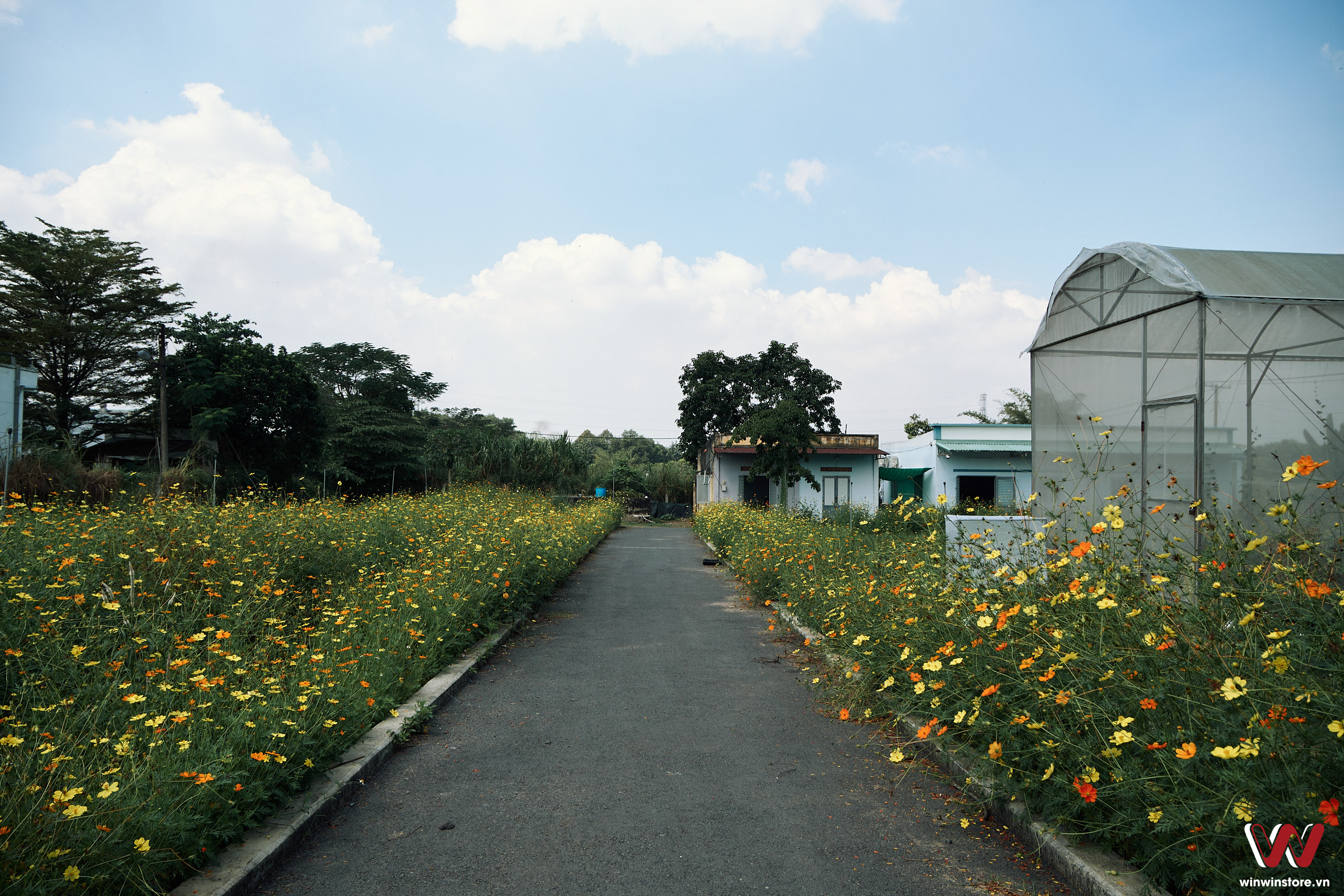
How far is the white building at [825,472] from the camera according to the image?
2988 cm

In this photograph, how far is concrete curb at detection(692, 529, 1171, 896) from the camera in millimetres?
2418

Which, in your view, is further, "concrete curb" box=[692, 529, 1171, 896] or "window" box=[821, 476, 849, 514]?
"window" box=[821, 476, 849, 514]

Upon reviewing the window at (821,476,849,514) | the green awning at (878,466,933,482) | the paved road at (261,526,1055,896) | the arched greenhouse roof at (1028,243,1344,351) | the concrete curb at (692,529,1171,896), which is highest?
the arched greenhouse roof at (1028,243,1344,351)

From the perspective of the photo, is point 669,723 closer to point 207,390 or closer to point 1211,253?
point 1211,253

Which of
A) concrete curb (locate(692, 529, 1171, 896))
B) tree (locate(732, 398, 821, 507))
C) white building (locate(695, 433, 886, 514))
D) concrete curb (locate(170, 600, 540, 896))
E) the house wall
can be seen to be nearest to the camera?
concrete curb (locate(692, 529, 1171, 896))

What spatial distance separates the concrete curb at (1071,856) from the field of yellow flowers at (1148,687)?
6 centimetres

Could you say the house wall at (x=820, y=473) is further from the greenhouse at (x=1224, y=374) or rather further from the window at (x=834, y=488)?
the greenhouse at (x=1224, y=374)

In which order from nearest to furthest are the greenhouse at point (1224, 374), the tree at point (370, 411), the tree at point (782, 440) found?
the greenhouse at point (1224, 374), the tree at point (782, 440), the tree at point (370, 411)

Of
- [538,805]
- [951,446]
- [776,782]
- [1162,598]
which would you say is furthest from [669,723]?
[951,446]

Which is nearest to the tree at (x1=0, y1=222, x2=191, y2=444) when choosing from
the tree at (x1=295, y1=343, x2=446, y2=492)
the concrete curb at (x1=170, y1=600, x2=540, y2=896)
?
the tree at (x1=295, y1=343, x2=446, y2=492)

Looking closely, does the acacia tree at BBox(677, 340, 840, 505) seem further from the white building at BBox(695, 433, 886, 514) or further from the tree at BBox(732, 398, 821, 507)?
the tree at BBox(732, 398, 821, 507)

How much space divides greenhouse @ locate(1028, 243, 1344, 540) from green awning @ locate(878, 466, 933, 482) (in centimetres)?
2259

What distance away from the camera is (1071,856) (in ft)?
8.68

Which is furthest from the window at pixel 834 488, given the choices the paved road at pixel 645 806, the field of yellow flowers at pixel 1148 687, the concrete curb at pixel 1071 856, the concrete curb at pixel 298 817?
the concrete curb at pixel 1071 856
